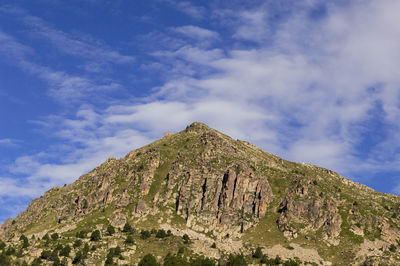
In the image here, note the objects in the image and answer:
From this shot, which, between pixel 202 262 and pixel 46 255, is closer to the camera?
pixel 202 262

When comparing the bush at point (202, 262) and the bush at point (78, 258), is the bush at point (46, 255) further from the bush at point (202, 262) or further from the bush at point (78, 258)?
the bush at point (202, 262)

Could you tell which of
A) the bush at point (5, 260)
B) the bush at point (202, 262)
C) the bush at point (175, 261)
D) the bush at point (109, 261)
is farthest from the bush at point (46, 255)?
the bush at point (202, 262)

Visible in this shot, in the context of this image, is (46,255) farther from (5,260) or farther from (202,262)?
(202,262)

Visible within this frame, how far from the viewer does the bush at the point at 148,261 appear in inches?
7520

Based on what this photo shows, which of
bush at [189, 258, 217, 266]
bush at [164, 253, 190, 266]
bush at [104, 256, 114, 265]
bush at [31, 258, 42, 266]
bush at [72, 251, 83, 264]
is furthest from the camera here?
bush at [72, 251, 83, 264]

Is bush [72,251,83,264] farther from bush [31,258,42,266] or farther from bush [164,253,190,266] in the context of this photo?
bush [164,253,190,266]

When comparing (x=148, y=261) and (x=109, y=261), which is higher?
(x=148, y=261)

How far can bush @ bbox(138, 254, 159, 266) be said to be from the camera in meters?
191

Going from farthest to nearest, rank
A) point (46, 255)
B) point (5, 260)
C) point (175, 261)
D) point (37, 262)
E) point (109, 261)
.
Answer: point (46, 255)
point (109, 261)
point (175, 261)
point (37, 262)
point (5, 260)

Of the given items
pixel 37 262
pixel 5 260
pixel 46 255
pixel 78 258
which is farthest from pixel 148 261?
pixel 5 260

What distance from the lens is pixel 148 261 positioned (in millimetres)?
193375

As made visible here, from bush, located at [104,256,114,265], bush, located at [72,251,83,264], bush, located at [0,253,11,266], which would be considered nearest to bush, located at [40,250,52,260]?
bush, located at [72,251,83,264]

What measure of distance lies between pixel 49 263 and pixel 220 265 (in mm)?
77887

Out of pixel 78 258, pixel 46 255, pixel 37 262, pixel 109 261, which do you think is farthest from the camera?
pixel 46 255
